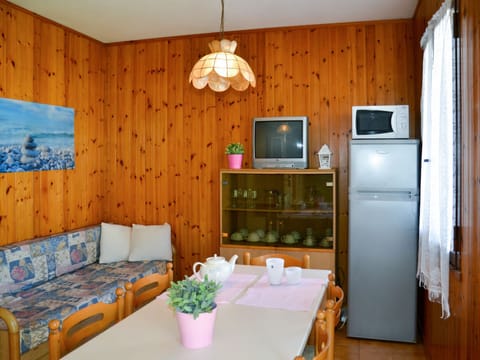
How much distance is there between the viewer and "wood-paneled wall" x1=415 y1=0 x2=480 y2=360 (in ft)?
6.27

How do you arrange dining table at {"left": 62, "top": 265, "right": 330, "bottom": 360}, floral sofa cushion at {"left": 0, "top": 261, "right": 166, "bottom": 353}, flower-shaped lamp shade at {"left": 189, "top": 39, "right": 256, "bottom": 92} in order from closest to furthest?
dining table at {"left": 62, "top": 265, "right": 330, "bottom": 360} → flower-shaped lamp shade at {"left": 189, "top": 39, "right": 256, "bottom": 92} → floral sofa cushion at {"left": 0, "top": 261, "right": 166, "bottom": 353}

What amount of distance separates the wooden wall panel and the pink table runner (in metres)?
1.85

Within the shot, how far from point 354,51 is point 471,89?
7.62 feet

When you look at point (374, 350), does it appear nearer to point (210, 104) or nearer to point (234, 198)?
point (234, 198)

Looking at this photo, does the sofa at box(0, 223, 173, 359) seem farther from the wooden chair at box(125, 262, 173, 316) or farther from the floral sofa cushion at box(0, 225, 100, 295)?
the wooden chair at box(125, 262, 173, 316)

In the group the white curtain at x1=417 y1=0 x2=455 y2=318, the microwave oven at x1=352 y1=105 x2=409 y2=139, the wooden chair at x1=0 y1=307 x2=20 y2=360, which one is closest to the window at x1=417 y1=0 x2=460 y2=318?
the white curtain at x1=417 y1=0 x2=455 y2=318

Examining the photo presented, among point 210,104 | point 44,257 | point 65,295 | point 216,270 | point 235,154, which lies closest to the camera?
point 216,270

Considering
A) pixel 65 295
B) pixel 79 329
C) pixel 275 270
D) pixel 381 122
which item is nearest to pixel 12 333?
pixel 79 329

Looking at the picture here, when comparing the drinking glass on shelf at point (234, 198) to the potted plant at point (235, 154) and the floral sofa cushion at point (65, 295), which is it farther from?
the floral sofa cushion at point (65, 295)

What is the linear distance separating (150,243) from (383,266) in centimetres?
218

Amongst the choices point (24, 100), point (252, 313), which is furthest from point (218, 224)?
point (252, 313)

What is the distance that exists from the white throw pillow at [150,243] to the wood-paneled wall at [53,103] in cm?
60

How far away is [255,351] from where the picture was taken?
1640mm

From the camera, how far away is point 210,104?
455 cm
